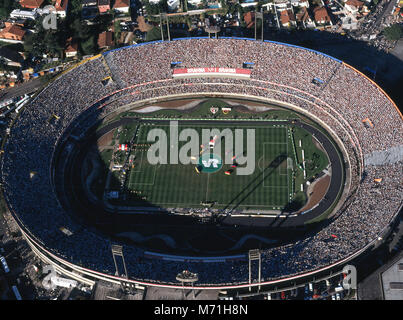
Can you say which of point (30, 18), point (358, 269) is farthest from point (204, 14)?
point (358, 269)

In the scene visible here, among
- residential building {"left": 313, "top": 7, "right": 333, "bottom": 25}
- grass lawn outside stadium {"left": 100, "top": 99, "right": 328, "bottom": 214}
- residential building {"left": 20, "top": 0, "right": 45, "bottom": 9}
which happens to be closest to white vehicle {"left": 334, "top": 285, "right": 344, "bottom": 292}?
grass lawn outside stadium {"left": 100, "top": 99, "right": 328, "bottom": 214}

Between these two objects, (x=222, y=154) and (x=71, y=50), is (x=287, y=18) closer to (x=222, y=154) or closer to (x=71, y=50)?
(x=222, y=154)

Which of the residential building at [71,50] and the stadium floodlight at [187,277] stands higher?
the residential building at [71,50]

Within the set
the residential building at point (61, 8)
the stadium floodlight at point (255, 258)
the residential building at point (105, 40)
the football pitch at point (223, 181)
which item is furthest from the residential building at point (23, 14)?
the stadium floodlight at point (255, 258)

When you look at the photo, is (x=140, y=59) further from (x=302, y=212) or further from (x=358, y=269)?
(x=358, y=269)

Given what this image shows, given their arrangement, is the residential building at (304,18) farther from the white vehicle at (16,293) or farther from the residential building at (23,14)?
the white vehicle at (16,293)

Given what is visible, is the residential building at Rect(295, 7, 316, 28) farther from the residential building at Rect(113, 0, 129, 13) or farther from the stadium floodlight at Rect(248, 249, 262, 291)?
the stadium floodlight at Rect(248, 249, 262, 291)
